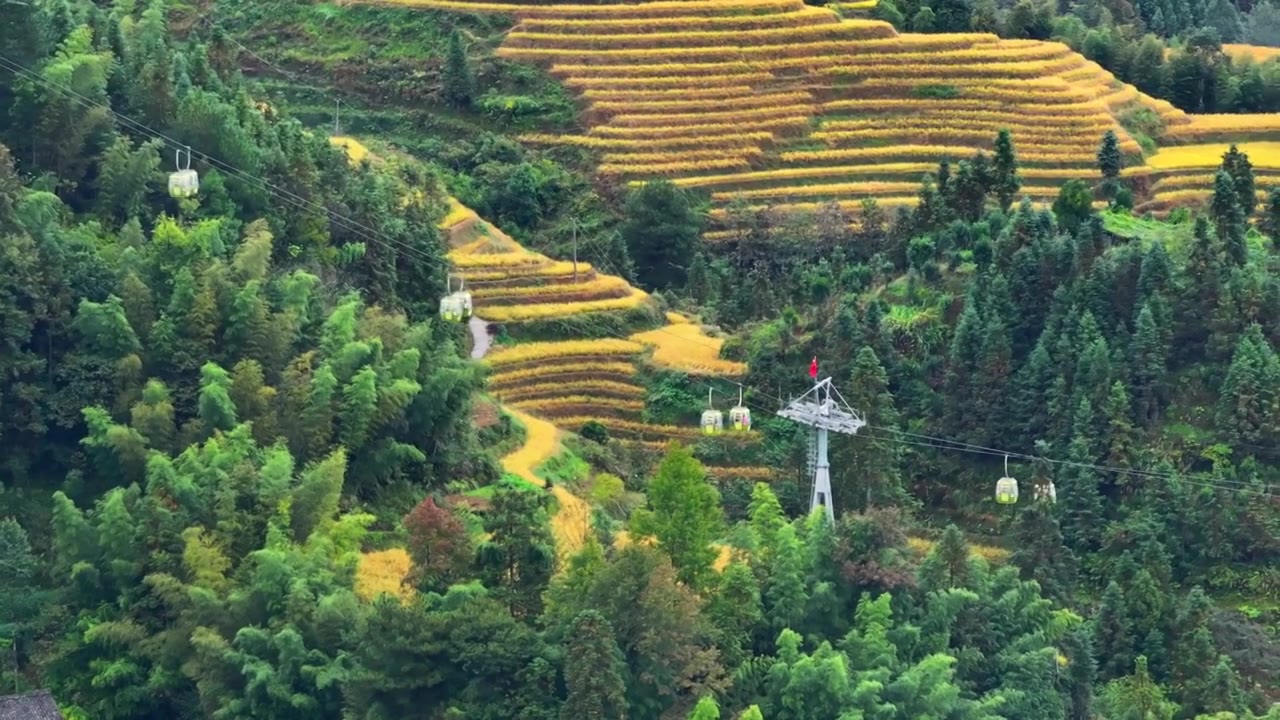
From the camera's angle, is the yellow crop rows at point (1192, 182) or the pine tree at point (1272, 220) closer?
the pine tree at point (1272, 220)

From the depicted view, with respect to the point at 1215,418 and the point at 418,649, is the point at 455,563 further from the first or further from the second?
the point at 1215,418

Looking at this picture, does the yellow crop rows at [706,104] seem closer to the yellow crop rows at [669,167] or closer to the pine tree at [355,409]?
the yellow crop rows at [669,167]

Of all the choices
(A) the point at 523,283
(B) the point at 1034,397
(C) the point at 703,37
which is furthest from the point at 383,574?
(C) the point at 703,37

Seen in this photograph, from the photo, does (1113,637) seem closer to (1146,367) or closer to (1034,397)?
(1146,367)

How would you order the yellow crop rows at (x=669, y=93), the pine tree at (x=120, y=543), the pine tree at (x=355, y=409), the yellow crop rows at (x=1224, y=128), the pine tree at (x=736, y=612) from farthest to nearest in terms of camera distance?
the yellow crop rows at (x=669, y=93)
the yellow crop rows at (x=1224, y=128)
the pine tree at (x=355, y=409)
the pine tree at (x=120, y=543)
the pine tree at (x=736, y=612)

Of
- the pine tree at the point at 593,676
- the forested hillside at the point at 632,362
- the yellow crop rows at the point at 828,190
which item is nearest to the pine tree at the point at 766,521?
the forested hillside at the point at 632,362

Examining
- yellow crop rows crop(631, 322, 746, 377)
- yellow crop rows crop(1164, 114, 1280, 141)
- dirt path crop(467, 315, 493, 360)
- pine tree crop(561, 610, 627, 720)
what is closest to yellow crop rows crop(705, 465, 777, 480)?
yellow crop rows crop(631, 322, 746, 377)

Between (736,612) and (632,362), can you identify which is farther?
(632,362)
